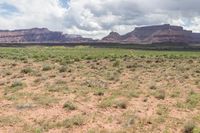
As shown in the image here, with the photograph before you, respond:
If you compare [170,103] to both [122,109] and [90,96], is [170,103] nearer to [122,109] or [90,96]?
[122,109]

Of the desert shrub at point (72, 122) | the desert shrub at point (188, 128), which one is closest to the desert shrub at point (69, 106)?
the desert shrub at point (72, 122)

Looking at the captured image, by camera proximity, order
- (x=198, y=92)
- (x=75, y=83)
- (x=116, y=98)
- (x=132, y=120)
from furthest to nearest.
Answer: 1. (x=75, y=83)
2. (x=198, y=92)
3. (x=116, y=98)
4. (x=132, y=120)

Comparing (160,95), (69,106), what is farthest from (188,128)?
(160,95)

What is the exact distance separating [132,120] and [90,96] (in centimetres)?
536

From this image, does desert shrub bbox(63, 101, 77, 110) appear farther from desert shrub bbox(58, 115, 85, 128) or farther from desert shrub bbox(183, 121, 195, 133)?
desert shrub bbox(183, 121, 195, 133)

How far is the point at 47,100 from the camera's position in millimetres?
18203

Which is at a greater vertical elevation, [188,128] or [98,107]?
[188,128]

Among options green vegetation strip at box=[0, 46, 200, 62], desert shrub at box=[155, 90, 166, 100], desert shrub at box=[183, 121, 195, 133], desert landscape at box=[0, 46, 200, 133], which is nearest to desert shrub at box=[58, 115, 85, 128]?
desert landscape at box=[0, 46, 200, 133]

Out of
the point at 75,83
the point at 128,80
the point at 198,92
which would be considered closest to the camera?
the point at 198,92

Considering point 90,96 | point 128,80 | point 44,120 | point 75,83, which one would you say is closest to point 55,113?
point 44,120

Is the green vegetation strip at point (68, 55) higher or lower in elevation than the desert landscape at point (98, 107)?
lower

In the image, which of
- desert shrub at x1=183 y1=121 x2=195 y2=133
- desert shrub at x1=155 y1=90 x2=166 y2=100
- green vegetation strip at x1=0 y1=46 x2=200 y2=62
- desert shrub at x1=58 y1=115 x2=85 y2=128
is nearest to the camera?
desert shrub at x1=183 y1=121 x2=195 y2=133

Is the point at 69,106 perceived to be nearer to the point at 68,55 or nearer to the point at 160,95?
the point at 160,95

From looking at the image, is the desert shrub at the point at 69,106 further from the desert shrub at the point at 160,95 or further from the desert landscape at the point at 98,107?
the desert shrub at the point at 160,95
